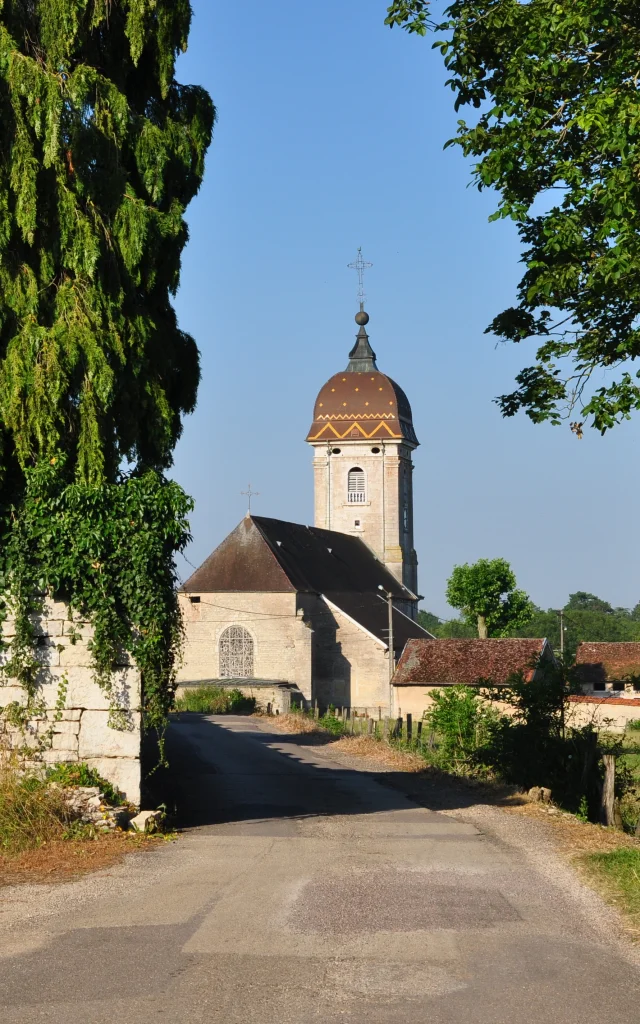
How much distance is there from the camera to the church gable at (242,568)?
2106 inches

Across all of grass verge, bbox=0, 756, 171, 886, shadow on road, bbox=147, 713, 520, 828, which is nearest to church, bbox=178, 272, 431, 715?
shadow on road, bbox=147, 713, 520, 828

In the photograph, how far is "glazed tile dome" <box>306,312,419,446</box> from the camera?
69.7 metres

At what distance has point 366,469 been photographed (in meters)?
69.7

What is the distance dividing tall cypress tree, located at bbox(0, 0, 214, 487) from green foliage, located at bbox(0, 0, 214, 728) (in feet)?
0.06

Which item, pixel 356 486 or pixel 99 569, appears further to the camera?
pixel 356 486

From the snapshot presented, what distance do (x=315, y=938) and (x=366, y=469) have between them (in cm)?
6283

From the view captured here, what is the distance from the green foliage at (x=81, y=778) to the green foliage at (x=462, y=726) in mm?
8247

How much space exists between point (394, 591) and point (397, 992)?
2330 inches

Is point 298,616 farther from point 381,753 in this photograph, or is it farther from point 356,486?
point 381,753

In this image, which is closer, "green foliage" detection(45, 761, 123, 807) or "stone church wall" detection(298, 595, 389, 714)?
"green foliage" detection(45, 761, 123, 807)

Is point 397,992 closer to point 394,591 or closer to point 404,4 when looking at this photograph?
point 404,4

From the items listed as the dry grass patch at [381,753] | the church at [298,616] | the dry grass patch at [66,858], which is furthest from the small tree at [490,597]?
the dry grass patch at [66,858]

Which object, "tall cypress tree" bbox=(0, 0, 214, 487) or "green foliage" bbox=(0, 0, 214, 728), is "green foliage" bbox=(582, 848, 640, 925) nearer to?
"green foliage" bbox=(0, 0, 214, 728)

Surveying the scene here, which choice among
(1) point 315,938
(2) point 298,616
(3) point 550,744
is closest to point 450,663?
(2) point 298,616
